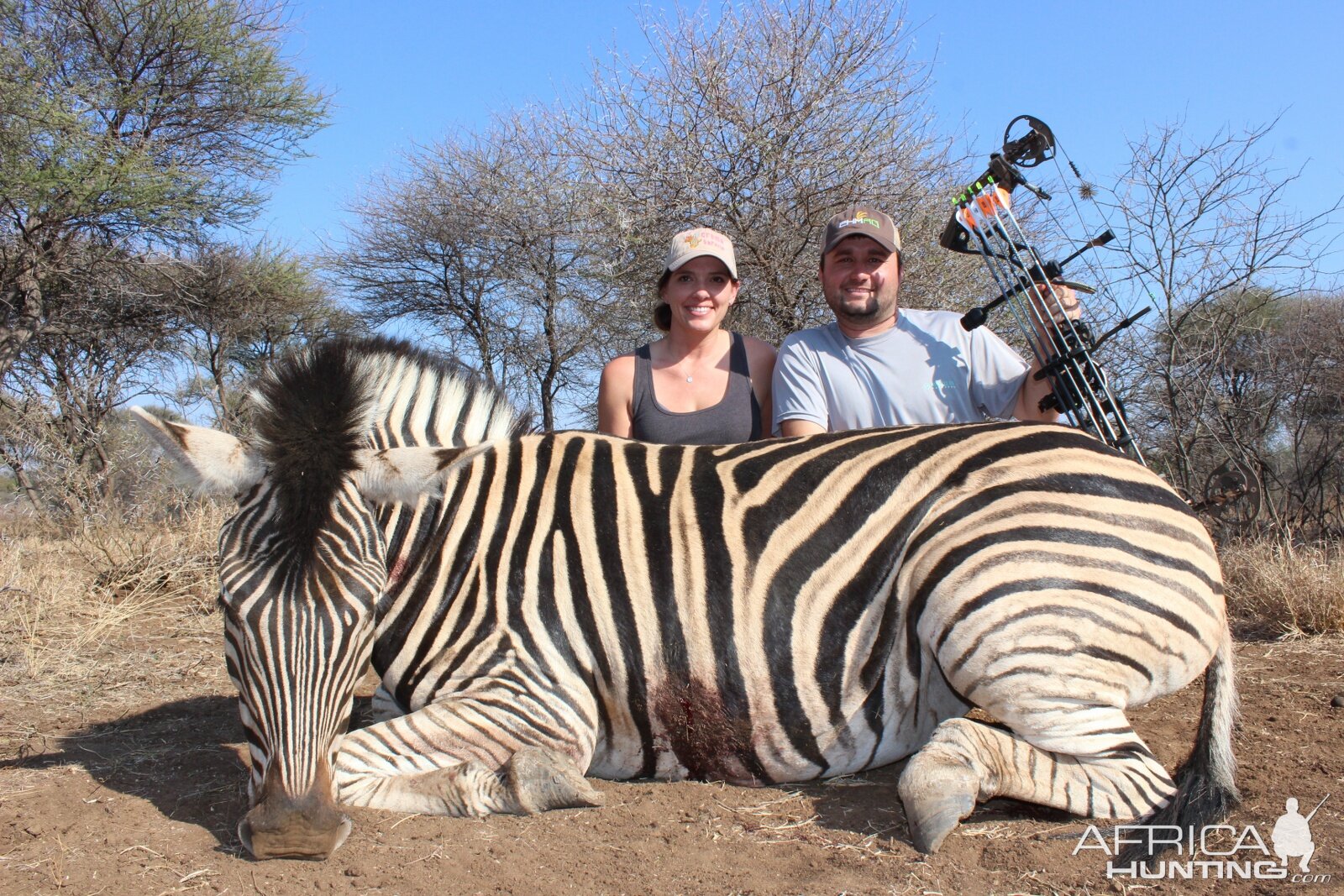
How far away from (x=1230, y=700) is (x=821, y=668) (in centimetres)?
121

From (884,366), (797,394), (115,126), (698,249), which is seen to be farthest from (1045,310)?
(115,126)

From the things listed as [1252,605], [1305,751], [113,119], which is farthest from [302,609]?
[113,119]

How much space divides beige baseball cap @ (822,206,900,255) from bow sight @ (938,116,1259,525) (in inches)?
12.2

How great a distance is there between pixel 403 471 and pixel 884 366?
100 inches

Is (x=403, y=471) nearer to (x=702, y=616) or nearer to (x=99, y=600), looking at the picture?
(x=702, y=616)

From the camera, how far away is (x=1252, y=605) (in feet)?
18.3

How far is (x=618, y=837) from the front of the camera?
2.65 meters

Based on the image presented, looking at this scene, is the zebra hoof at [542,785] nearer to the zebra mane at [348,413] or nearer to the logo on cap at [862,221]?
the zebra mane at [348,413]

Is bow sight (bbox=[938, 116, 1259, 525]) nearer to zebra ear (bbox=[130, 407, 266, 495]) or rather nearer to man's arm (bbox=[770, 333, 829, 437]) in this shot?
man's arm (bbox=[770, 333, 829, 437])

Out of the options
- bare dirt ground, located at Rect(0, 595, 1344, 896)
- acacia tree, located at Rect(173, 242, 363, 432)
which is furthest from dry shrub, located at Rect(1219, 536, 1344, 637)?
acacia tree, located at Rect(173, 242, 363, 432)

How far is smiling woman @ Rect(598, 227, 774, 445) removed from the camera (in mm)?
4746

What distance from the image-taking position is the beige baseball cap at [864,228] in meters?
4.48

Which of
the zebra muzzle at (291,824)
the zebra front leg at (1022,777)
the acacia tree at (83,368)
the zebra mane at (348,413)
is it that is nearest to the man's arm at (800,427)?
the zebra mane at (348,413)

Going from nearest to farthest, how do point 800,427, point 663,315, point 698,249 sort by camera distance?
point 800,427, point 698,249, point 663,315
